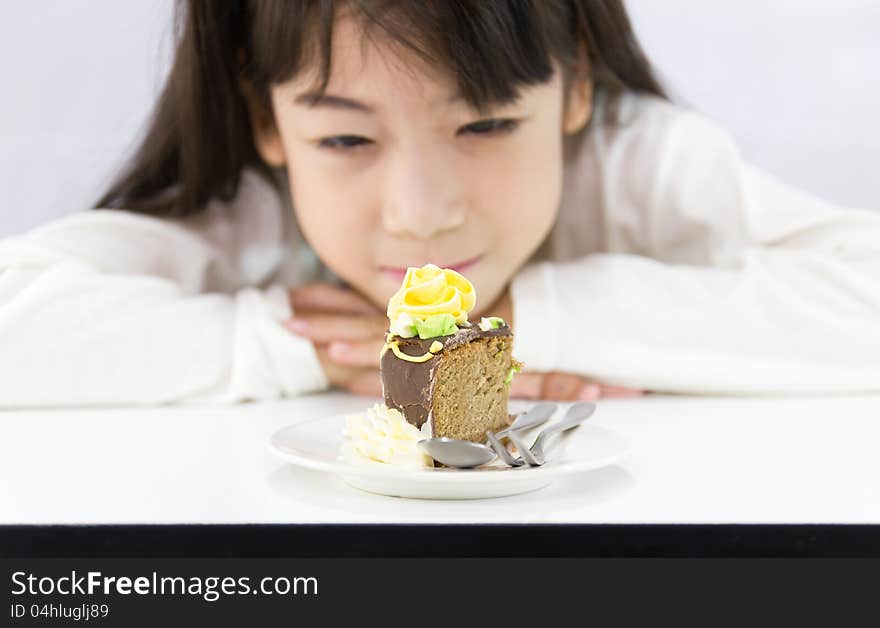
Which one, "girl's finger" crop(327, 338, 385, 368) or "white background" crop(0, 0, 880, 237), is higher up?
"white background" crop(0, 0, 880, 237)

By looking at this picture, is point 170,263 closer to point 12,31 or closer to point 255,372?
point 255,372

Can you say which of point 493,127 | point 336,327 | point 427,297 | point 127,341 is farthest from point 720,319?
point 127,341

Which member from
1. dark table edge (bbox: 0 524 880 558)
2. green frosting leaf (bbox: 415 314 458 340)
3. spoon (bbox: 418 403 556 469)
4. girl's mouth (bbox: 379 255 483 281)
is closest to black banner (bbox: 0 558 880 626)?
dark table edge (bbox: 0 524 880 558)

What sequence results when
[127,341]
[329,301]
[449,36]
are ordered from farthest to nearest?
1. [329,301]
2. [127,341]
3. [449,36]

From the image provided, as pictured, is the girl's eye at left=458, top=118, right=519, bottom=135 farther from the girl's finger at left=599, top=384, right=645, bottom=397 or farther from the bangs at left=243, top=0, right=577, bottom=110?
the girl's finger at left=599, top=384, right=645, bottom=397

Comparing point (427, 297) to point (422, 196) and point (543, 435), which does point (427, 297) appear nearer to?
point (543, 435)

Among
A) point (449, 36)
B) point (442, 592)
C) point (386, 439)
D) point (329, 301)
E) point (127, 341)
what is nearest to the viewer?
point (442, 592)

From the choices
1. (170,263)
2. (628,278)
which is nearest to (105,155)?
(170,263)
